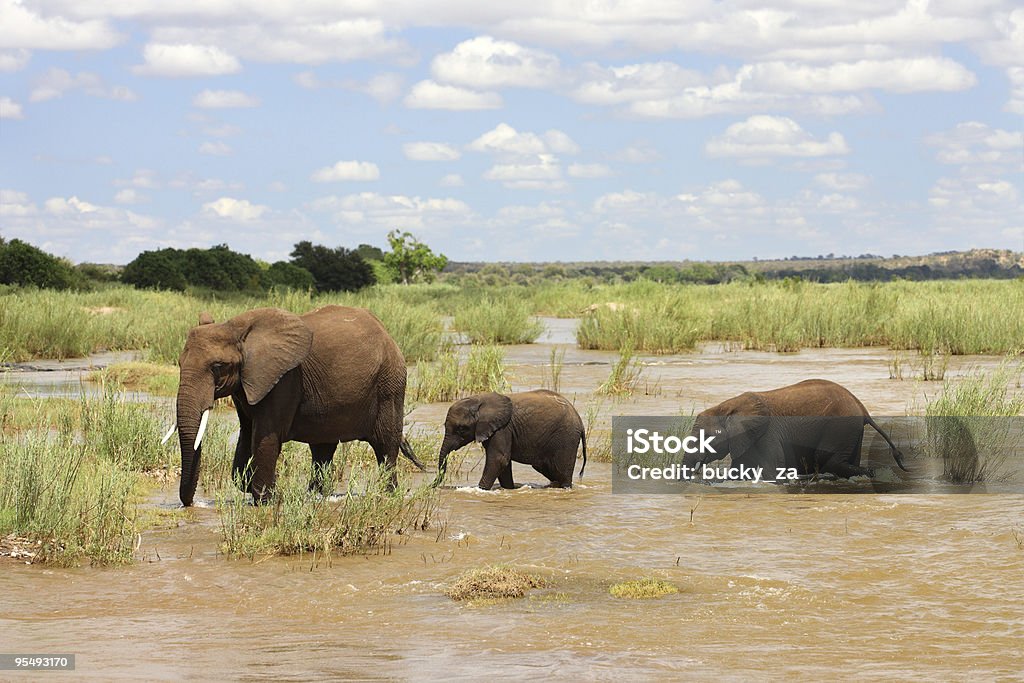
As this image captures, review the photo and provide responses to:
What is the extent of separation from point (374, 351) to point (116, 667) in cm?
419

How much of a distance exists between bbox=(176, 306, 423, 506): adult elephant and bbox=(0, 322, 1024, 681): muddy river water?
0.63 metres

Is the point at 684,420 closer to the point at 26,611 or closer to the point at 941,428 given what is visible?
the point at 941,428

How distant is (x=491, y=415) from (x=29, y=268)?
2777cm

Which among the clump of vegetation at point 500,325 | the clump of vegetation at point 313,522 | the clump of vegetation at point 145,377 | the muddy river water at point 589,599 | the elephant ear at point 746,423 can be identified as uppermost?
the clump of vegetation at point 500,325

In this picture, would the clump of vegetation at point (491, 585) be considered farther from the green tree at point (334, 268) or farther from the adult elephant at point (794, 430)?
the green tree at point (334, 268)

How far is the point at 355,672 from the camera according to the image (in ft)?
18.6

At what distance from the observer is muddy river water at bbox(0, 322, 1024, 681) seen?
5879mm

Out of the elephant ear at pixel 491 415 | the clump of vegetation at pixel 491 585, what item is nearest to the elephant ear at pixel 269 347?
the elephant ear at pixel 491 415

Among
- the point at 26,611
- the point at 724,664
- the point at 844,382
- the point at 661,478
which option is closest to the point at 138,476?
the point at 26,611

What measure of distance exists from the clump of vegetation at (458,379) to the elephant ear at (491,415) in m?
5.39

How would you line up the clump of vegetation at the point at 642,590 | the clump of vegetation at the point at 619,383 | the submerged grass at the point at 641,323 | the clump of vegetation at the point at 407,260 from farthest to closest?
the clump of vegetation at the point at 407,260
the submerged grass at the point at 641,323
the clump of vegetation at the point at 619,383
the clump of vegetation at the point at 642,590

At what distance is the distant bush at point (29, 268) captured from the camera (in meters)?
33.8

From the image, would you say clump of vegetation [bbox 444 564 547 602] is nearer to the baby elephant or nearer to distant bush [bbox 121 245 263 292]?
the baby elephant

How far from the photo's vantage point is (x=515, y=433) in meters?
10.4
